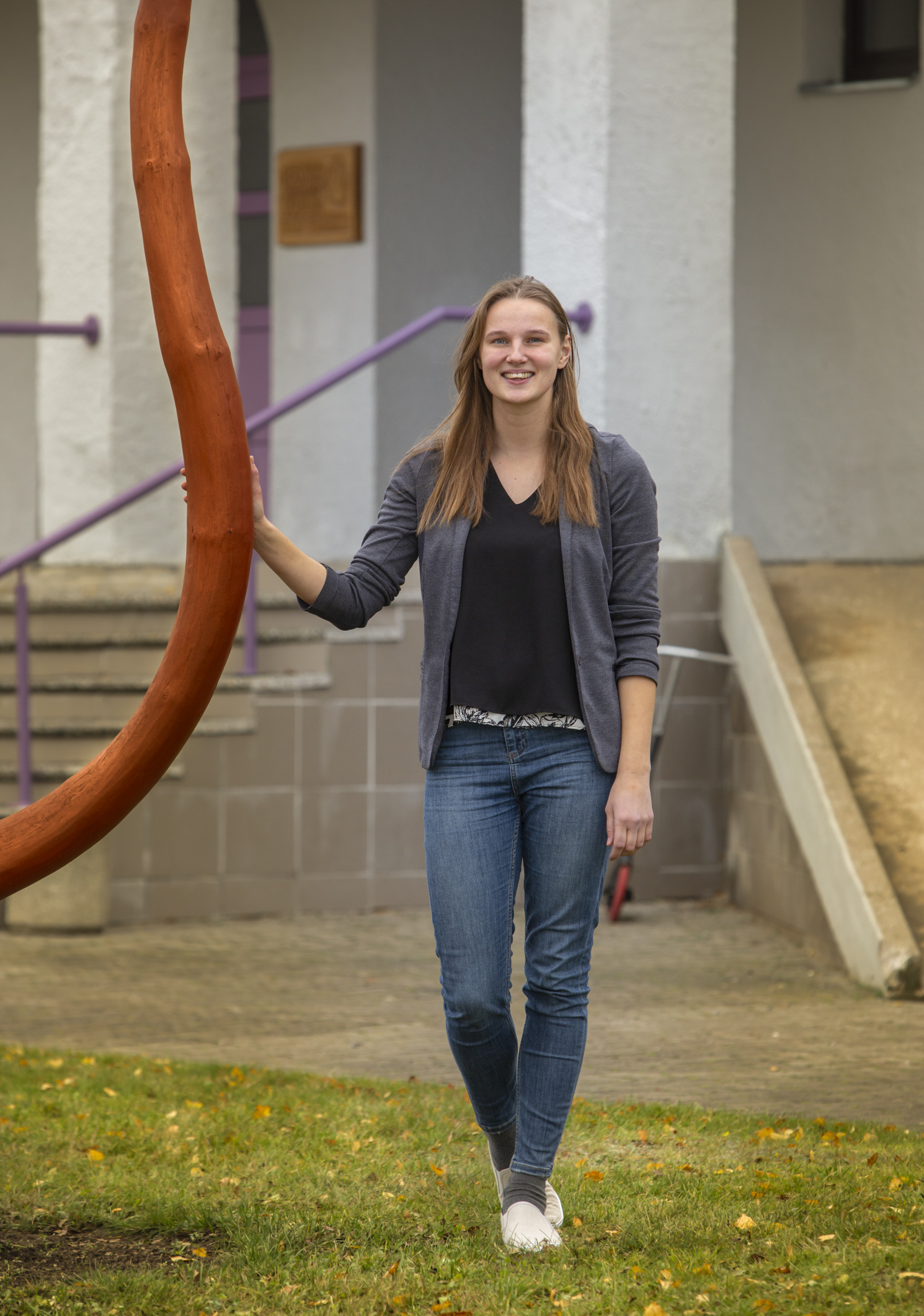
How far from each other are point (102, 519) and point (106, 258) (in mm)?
1801

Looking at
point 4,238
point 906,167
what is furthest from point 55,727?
point 906,167

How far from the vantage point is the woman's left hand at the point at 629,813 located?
10.7ft

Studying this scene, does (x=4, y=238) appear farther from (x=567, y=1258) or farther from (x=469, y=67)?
(x=567, y=1258)

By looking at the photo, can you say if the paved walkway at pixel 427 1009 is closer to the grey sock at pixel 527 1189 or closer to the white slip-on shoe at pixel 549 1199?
the white slip-on shoe at pixel 549 1199

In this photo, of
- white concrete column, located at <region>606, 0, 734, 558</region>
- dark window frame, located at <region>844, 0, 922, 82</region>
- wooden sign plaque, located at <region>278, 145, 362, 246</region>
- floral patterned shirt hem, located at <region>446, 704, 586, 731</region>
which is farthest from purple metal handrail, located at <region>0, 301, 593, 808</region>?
floral patterned shirt hem, located at <region>446, 704, 586, 731</region>

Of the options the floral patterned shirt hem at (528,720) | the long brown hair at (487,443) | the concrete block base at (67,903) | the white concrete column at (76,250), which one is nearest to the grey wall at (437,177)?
the white concrete column at (76,250)

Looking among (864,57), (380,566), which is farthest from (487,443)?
(864,57)

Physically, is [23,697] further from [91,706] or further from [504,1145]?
[504,1145]

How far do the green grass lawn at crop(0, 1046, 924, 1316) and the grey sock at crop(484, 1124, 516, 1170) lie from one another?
0.51 ft

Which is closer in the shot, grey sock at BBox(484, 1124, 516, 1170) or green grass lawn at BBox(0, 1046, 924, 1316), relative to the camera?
green grass lawn at BBox(0, 1046, 924, 1316)

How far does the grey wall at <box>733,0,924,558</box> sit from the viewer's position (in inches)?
358

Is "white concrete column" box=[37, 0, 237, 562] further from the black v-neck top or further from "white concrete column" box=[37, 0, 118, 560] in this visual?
the black v-neck top

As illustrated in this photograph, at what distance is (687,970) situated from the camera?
6.38 metres

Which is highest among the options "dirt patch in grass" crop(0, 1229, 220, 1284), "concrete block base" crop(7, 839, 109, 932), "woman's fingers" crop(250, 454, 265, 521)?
"woman's fingers" crop(250, 454, 265, 521)
